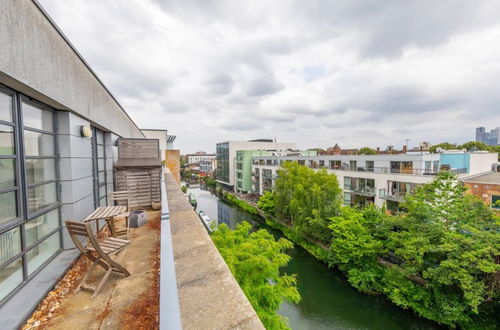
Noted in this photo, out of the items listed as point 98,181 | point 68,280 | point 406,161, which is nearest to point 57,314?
point 68,280

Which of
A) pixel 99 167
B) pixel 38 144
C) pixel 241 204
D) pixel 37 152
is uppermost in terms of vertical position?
pixel 38 144

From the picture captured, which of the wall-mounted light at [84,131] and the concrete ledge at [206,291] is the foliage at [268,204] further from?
the concrete ledge at [206,291]

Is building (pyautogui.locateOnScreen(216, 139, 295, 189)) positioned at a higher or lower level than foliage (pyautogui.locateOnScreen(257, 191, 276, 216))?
higher

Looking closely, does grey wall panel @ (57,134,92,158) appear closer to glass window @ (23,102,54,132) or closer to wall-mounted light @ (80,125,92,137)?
wall-mounted light @ (80,125,92,137)

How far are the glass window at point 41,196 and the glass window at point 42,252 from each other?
553mm

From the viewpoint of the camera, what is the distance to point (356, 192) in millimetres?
19312

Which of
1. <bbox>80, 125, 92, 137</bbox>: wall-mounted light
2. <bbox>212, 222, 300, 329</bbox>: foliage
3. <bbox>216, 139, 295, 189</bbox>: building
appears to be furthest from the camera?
<bbox>216, 139, 295, 189</bbox>: building

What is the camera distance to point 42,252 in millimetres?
3266

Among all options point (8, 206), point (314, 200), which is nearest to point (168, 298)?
point (8, 206)

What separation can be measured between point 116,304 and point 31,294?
109 cm

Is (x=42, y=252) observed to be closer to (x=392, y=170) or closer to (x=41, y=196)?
(x=41, y=196)

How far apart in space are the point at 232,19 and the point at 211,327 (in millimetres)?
10698

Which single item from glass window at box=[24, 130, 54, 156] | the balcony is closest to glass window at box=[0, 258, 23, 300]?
glass window at box=[24, 130, 54, 156]

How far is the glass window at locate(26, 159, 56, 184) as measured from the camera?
3071mm
